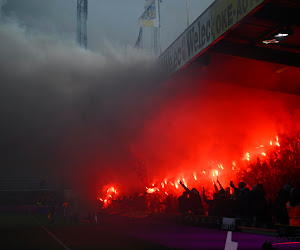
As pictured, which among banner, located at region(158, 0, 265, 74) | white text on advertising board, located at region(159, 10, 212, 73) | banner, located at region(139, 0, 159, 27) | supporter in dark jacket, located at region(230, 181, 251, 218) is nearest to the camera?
supporter in dark jacket, located at region(230, 181, 251, 218)

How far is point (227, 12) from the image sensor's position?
1260 cm

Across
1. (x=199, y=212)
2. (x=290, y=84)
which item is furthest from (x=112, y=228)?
(x=290, y=84)

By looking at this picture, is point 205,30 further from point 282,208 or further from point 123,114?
point 123,114

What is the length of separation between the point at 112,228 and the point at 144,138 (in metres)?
7.10

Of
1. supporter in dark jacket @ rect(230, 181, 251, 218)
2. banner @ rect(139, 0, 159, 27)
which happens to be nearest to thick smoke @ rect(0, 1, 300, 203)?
banner @ rect(139, 0, 159, 27)

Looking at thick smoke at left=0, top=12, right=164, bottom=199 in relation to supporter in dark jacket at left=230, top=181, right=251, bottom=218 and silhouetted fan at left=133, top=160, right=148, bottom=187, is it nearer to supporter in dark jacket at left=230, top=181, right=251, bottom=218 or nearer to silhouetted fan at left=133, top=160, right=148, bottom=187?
silhouetted fan at left=133, top=160, right=148, bottom=187

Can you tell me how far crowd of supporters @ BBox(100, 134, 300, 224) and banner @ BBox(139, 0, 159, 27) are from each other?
1115cm

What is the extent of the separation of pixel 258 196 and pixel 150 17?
1911cm

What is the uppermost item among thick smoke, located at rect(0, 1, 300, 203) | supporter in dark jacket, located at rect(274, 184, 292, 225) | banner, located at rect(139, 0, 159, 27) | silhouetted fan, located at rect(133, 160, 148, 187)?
banner, located at rect(139, 0, 159, 27)

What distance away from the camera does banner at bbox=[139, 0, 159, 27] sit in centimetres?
2708

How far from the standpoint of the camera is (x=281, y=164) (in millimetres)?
14391

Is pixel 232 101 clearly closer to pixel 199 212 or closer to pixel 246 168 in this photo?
pixel 246 168

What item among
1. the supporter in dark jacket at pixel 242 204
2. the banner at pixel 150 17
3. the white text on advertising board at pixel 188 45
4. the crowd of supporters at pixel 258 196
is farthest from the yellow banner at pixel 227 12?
the banner at pixel 150 17

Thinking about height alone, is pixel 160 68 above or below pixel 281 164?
above
